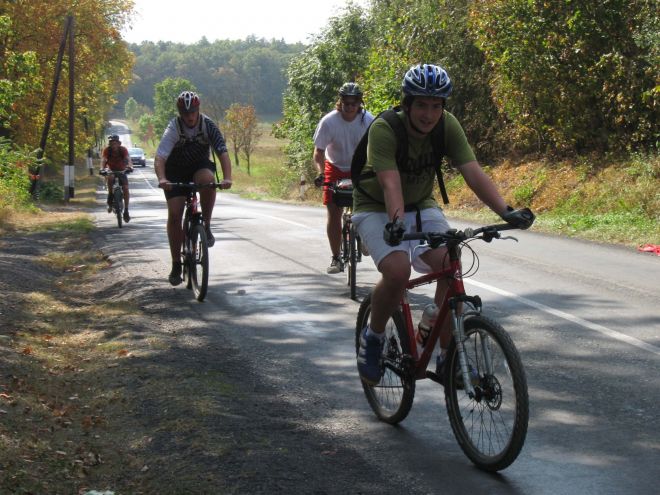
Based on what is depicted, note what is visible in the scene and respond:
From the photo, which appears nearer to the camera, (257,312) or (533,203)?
(257,312)

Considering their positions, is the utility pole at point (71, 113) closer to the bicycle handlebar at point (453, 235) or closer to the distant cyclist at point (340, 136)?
the distant cyclist at point (340, 136)

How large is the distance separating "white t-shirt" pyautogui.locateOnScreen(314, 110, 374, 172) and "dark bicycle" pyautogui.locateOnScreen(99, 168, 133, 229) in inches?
434

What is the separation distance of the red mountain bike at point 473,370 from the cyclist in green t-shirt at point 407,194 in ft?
0.41

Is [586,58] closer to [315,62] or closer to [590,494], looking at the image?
[590,494]

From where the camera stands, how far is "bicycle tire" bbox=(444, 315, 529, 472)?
14.2 ft

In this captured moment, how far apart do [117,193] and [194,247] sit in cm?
1097

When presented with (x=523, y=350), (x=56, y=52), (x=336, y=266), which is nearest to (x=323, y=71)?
(x=56, y=52)

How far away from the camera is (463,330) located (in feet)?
15.3

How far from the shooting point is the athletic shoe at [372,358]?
5438 millimetres

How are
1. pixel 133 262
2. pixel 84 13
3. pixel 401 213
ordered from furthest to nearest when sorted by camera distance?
1. pixel 84 13
2. pixel 133 262
3. pixel 401 213

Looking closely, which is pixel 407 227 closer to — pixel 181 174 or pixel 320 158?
pixel 320 158

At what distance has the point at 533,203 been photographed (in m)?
22.2

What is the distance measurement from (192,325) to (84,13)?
118 feet

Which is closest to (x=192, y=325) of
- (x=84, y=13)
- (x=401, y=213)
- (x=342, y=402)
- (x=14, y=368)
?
(x=14, y=368)
